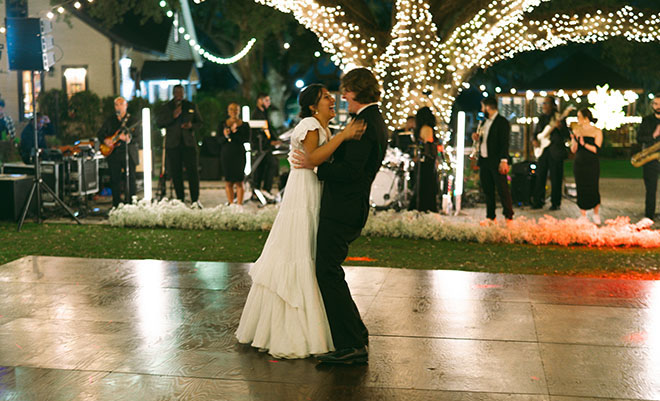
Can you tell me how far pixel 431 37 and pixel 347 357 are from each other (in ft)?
36.4

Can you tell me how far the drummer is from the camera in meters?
13.7

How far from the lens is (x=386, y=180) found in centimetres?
1374

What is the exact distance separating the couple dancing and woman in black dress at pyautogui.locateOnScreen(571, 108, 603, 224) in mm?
7625

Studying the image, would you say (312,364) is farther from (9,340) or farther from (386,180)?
(386,180)

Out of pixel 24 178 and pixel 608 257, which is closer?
pixel 608 257

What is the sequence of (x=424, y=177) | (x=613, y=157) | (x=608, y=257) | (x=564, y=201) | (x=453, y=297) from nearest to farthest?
(x=453, y=297)
(x=608, y=257)
(x=424, y=177)
(x=564, y=201)
(x=613, y=157)

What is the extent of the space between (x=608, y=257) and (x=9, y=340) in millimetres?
6823

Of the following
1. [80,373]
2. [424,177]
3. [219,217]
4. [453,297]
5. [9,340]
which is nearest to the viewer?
[80,373]

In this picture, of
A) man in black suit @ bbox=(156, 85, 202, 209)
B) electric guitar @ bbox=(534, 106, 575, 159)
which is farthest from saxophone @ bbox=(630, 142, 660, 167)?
man in black suit @ bbox=(156, 85, 202, 209)

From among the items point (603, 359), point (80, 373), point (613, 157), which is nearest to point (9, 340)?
point (80, 373)

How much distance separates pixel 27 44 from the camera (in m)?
12.0

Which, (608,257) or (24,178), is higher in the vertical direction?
(24,178)

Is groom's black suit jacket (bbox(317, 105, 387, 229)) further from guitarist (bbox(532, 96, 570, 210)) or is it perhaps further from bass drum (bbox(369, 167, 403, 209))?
guitarist (bbox(532, 96, 570, 210))

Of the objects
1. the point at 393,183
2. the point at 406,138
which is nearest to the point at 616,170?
the point at 406,138
